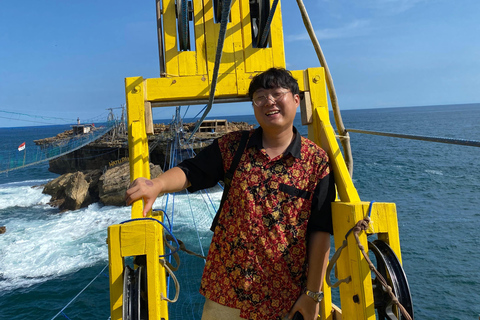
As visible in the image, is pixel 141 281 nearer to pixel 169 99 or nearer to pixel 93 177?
pixel 169 99

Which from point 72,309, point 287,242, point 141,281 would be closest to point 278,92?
point 287,242

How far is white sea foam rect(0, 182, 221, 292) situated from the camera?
1292cm

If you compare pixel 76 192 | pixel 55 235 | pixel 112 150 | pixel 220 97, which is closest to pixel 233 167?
pixel 220 97

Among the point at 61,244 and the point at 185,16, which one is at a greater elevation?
the point at 185,16

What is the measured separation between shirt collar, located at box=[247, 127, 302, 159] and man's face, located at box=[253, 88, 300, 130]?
0.32 feet

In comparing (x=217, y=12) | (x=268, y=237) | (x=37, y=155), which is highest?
(x=217, y=12)

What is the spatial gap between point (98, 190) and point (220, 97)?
23318 millimetres

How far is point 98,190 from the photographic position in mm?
24078

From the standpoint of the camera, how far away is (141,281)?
1.81 metres

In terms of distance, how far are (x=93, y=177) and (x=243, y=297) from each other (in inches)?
1042

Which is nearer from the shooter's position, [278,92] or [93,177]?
[278,92]

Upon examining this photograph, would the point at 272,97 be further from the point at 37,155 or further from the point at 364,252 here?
the point at 37,155

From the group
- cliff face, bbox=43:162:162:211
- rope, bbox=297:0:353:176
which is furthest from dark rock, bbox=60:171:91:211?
rope, bbox=297:0:353:176

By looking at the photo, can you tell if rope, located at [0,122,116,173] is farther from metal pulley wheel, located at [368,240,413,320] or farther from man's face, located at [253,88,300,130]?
metal pulley wheel, located at [368,240,413,320]
